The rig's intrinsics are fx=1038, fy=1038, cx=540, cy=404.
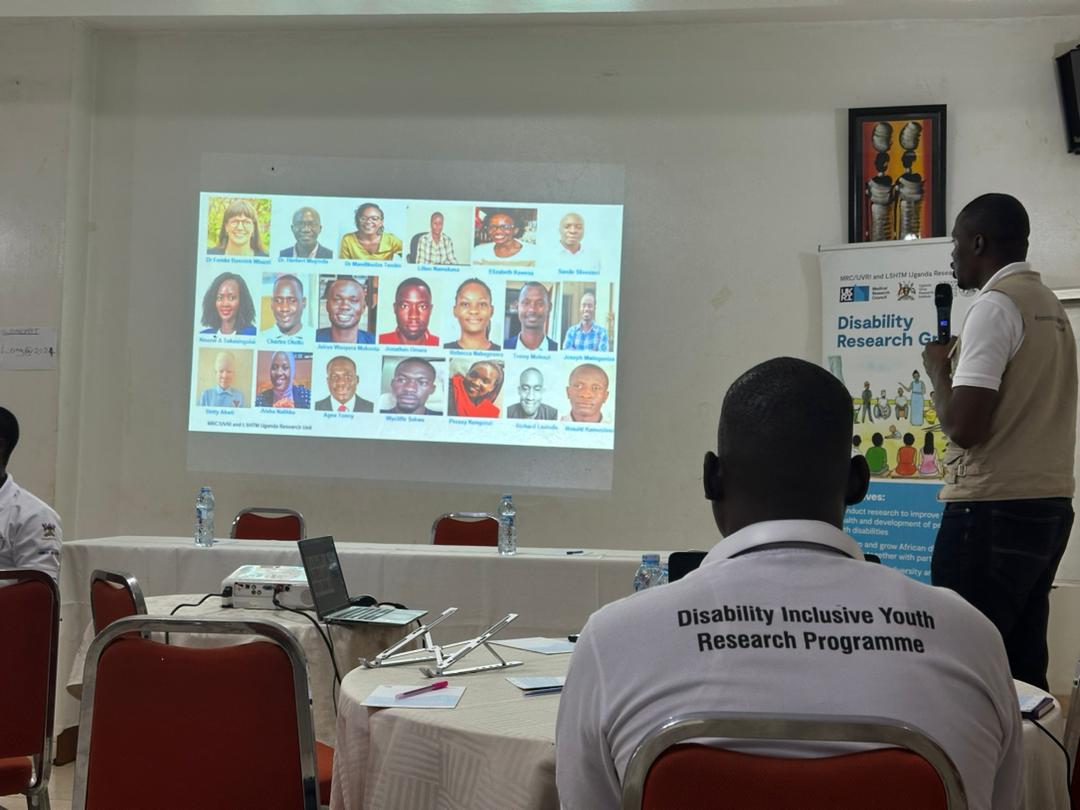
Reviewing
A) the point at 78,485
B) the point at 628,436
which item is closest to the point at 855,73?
the point at 628,436

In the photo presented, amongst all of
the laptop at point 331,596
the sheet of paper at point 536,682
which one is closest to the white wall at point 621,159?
the laptop at point 331,596

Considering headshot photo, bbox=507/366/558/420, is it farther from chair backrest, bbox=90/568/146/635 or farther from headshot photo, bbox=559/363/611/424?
chair backrest, bbox=90/568/146/635

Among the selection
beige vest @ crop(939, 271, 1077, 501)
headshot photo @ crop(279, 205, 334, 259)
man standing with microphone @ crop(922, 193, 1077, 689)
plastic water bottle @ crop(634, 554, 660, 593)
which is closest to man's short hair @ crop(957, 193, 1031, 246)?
man standing with microphone @ crop(922, 193, 1077, 689)

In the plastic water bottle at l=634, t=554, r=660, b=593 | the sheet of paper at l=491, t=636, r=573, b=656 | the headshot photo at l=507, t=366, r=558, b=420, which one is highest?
the headshot photo at l=507, t=366, r=558, b=420

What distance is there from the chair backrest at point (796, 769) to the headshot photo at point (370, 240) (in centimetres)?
506

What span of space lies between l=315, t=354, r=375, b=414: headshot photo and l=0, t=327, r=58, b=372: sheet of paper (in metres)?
1.57

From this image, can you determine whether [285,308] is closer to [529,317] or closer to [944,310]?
[529,317]

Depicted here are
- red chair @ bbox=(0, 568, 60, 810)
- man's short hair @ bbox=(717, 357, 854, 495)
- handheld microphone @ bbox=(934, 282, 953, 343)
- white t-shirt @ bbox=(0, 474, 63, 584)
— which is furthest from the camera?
white t-shirt @ bbox=(0, 474, 63, 584)

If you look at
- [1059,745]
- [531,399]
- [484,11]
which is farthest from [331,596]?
[484,11]

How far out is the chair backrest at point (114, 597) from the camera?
2564 millimetres

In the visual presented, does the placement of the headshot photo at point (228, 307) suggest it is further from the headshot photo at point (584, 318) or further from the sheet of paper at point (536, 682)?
the sheet of paper at point (536, 682)

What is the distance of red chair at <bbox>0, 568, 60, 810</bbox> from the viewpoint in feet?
7.74

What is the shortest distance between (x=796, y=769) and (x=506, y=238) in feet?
16.5

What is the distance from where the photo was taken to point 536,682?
2.00 m
